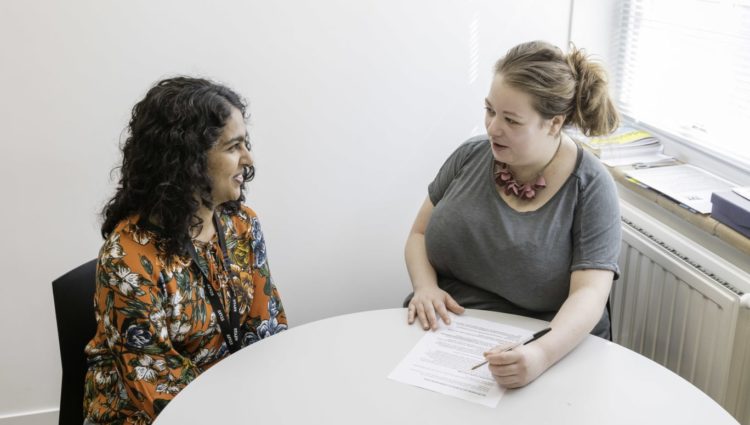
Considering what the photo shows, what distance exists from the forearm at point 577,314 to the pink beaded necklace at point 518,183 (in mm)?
231

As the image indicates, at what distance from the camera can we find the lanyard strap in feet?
5.62

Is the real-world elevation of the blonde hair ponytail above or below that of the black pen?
above

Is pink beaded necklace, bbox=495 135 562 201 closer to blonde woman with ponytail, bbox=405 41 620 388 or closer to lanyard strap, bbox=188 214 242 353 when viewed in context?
blonde woman with ponytail, bbox=405 41 620 388

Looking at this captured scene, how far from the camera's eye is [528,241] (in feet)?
6.09

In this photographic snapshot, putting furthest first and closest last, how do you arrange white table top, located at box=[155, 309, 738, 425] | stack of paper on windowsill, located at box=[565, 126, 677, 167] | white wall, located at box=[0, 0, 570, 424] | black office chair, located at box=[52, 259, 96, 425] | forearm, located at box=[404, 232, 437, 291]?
stack of paper on windowsill, located at box=[565, 126, 677, 167] < white wall, located at box=[0, 0, 570, 424] < forearm, located at box=[404, 232, 437, 291] < black office chair, located at box=[52, 259, 96, 425] < white table top, located at box=[155, 309, 738, 425]

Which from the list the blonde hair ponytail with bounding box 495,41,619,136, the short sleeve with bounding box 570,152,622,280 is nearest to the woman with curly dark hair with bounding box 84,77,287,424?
the blonde hair ponytail with bounding box 495,41,619,136

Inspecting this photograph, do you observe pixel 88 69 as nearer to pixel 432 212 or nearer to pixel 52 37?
pixel 52 37

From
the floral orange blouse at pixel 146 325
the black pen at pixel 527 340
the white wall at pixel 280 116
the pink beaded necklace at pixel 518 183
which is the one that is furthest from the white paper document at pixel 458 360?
the white wall at pixel 280 116

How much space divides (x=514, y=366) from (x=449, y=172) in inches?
29.4

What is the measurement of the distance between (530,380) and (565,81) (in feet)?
2.48

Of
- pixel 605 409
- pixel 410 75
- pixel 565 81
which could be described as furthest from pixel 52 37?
pixel 605 409

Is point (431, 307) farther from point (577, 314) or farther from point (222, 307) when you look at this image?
point (222, 307)

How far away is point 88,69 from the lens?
7.43 feet

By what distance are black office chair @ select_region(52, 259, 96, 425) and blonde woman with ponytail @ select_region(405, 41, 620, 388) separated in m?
0.73
